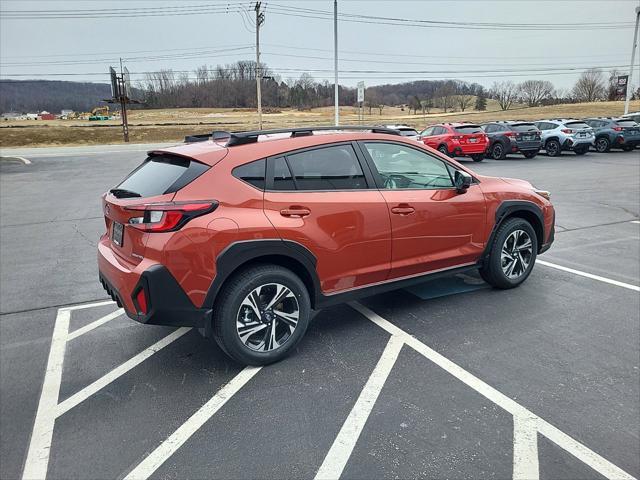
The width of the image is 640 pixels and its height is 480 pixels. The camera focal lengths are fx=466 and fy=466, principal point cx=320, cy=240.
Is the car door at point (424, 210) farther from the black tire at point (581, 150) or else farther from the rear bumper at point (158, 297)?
the black tire at point (581, 150)

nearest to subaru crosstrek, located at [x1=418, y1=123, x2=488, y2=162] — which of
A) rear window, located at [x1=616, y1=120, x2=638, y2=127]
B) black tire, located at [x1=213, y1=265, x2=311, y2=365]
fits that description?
rear window, located at [x1=616, y1=120, x2=638, y2=127]

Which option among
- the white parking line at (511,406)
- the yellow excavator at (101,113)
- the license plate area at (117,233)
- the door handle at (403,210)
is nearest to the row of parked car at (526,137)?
the door handle at (403,210)

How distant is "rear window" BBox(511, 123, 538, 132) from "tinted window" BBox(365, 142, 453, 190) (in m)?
19.2

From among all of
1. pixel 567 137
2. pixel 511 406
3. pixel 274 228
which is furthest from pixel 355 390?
pixel 567 137

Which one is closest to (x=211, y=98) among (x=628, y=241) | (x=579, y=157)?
(x=579, y=157)

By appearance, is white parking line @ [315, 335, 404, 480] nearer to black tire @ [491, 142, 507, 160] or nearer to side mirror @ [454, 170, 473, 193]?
side mirror @ [454, 170, 473, 193]

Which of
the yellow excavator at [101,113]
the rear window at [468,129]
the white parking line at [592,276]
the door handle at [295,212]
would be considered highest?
the yellow excavator at [101,113]

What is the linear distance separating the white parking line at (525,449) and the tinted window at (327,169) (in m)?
2.09

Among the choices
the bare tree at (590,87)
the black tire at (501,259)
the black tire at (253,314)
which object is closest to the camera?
the black tire at (253,314)

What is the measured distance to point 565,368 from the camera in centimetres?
349

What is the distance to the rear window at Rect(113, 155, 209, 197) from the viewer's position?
3.35 m

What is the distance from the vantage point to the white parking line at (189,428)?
2537 millimetres

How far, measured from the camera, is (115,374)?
3551 mm

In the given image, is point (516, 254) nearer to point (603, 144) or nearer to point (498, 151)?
point (498, 151)
